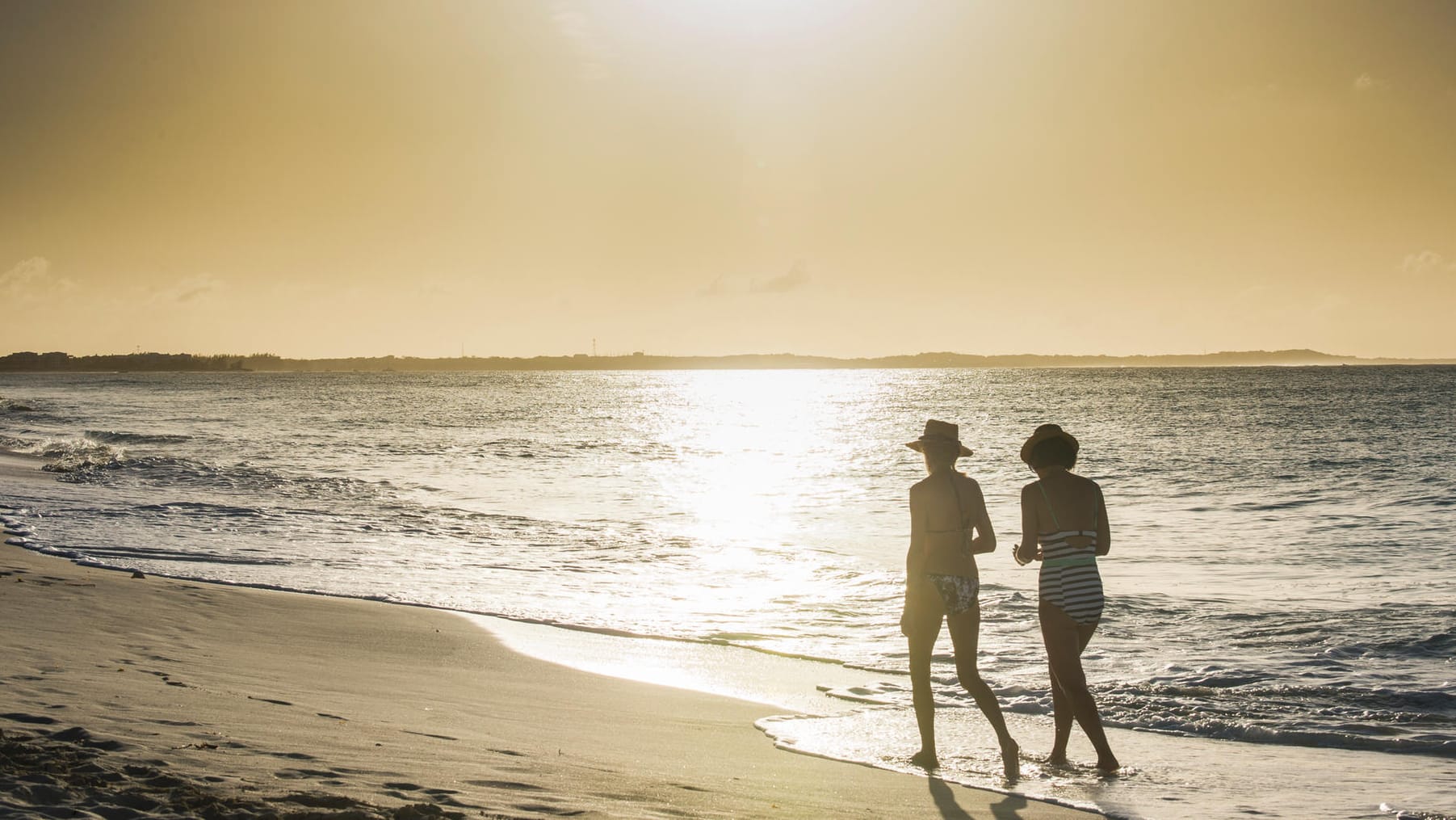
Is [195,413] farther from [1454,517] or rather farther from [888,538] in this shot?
[1454,517]

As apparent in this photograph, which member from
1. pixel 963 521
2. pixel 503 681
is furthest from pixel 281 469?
pixel 963 521

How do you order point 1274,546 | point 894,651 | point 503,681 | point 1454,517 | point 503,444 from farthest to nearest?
1. point 503,444
2. point 1454,517
3. point 1274,546
4. point 894,651
5. point 503,681

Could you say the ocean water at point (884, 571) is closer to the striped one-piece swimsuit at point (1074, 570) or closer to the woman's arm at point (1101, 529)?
the striped one-piece swimsuit at point (1074, 570)

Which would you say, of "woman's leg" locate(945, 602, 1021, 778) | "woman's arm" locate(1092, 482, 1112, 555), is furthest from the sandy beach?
"woman's arm" locate(1092, 482, 1112, 555)

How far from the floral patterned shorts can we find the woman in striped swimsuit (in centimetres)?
34

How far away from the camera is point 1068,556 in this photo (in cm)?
588

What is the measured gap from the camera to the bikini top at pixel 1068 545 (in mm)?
5863

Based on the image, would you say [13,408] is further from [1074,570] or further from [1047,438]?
[1074,570]

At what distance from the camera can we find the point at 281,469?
95.3ft

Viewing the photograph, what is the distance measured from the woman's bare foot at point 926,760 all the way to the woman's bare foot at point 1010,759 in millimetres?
389

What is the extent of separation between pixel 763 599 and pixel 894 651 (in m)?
2.90

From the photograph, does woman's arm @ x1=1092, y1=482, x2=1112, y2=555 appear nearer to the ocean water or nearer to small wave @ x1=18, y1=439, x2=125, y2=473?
the ocean water

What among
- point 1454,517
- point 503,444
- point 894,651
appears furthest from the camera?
point 503,444

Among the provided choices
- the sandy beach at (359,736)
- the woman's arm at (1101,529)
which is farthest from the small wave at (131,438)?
the woman's arm at (1101,529)
